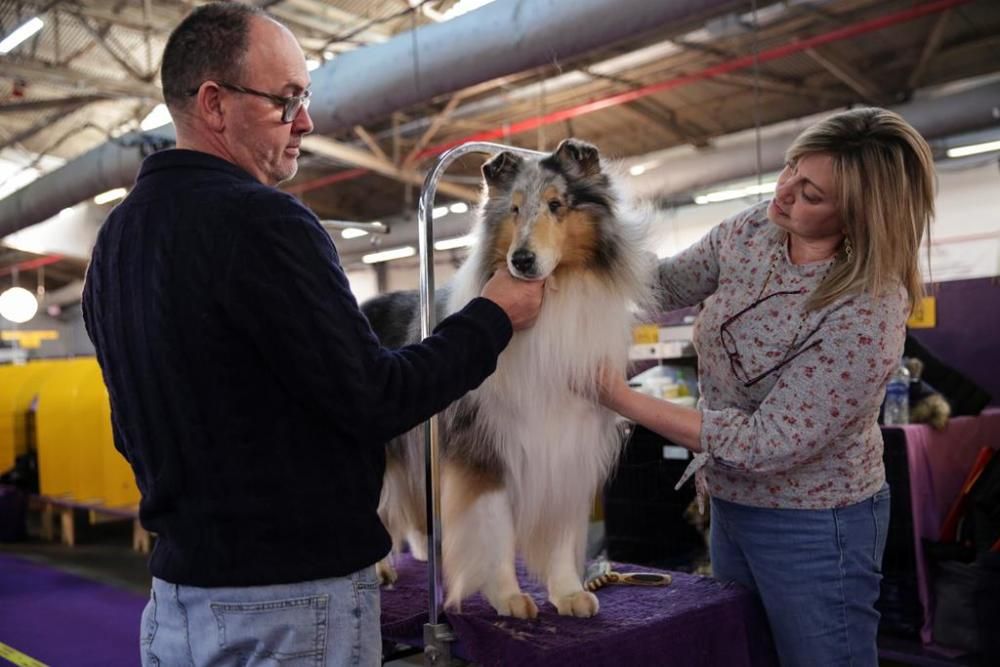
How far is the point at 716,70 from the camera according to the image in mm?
7570

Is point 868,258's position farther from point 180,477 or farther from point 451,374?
point 180,477

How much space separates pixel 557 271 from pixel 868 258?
0.66 m

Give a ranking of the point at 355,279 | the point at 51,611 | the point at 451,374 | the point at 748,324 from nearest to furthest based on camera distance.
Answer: the point at 451,374 < the point at 748,324 < the point at 51,611 < the point at 355,279

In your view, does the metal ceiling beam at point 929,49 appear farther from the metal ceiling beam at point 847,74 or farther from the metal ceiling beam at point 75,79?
the metal ceiling beam at point 75,79

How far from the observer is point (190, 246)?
120cm

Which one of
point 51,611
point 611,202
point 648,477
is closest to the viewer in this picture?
point 611,202

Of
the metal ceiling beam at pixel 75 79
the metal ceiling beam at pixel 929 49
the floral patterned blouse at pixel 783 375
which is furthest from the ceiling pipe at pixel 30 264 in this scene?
the floral patterned blouse at pixel 783 375

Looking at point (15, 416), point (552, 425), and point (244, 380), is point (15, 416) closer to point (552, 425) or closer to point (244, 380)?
point (552, 425)

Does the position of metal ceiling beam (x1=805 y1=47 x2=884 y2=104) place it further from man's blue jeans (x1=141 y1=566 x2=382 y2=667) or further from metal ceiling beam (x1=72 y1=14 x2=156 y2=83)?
man's blue jeans (x1=141 y1=566 x2=382 y2=667)

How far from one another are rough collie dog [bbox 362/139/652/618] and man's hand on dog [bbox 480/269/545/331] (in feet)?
0.32

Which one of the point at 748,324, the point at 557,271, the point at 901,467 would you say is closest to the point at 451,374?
the point at 557,271

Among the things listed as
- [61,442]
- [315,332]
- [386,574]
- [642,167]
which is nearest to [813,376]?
[315,332]

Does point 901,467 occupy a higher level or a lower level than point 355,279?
lower

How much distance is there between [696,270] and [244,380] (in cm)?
128
